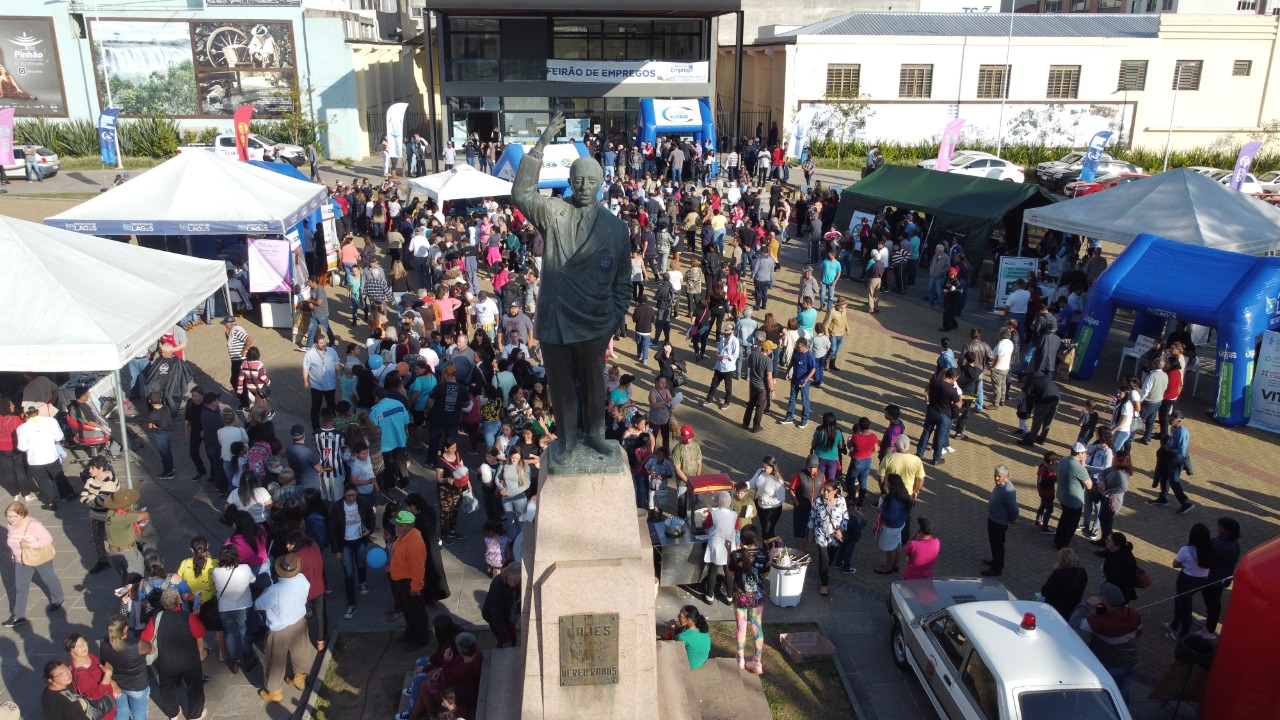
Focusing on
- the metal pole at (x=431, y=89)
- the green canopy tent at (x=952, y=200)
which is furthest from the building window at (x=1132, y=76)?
the metal pole at (x=431, y=89)

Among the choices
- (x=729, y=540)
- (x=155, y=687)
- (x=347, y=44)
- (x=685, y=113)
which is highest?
(x=347, y=44)

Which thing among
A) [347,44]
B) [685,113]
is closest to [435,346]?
[685,113]

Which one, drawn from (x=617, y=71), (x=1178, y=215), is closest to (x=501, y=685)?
(x=1178, y=215)

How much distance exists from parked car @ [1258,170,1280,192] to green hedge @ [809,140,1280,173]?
3.97 m

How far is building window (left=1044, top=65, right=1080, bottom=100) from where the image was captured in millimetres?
37406

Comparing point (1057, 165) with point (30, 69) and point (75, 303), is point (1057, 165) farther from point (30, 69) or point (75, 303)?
point (30, 69)

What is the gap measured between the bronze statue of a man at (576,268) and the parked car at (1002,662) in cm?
356

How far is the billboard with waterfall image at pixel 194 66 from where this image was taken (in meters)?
36.1

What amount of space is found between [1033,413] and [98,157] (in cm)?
3631

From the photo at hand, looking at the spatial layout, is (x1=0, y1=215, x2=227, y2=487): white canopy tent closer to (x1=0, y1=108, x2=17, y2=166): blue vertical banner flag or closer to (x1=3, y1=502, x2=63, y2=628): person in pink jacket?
(x1=3, y1=502, x2=63, y2=628): person in pink jacket

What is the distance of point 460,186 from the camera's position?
2241cm

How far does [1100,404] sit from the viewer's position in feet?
50.8

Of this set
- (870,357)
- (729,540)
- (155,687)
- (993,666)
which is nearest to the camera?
(993,666)

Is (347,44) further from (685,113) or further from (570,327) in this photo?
(570,327)
